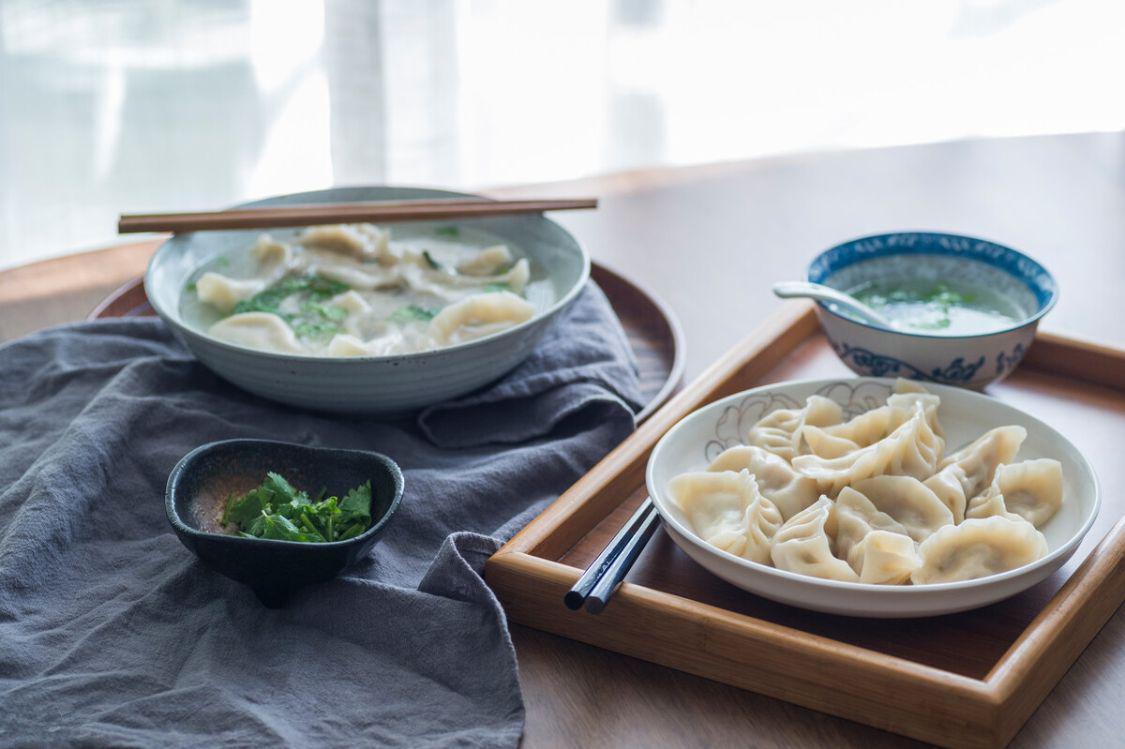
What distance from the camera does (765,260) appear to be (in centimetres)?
198

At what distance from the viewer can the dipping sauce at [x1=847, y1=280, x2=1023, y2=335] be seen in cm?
151

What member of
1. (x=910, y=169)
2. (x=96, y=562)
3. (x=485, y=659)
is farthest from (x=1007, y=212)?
(x=96, y=562)

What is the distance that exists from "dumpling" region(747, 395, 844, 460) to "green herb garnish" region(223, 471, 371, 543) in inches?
17.1

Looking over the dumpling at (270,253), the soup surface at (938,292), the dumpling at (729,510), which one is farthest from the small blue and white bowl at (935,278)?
the dumpling at (270,253)

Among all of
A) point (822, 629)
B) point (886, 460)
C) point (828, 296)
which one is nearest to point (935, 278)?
point (828, 296)

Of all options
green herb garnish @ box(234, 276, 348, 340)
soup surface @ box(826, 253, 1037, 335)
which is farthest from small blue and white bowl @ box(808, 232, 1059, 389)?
green herb garnish @ box(234, 276, 348, 340)

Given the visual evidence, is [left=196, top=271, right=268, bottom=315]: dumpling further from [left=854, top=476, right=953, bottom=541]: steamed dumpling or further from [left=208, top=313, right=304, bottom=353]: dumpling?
[left=854, top=476, right=953, bottom=541]: steamed dumpling

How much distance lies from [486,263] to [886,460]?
2.30 feet

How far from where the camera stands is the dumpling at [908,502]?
114cm

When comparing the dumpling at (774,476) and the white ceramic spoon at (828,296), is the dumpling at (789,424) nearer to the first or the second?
the dumpling at (774,476)

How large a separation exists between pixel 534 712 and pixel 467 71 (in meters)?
2.61

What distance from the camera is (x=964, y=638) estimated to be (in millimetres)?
1039

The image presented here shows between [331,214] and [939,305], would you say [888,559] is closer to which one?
[939,305]

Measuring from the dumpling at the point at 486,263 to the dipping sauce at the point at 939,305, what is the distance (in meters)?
0.49
